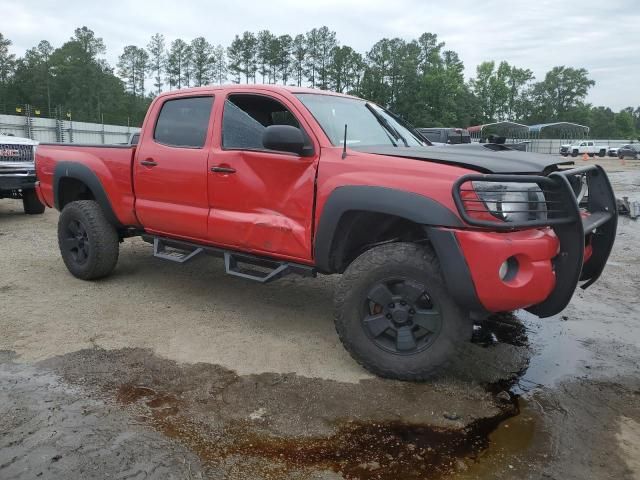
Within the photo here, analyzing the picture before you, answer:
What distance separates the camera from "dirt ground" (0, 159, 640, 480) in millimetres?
2605

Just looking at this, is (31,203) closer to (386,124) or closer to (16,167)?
(16,167)

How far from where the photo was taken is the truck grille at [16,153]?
29.1 feet

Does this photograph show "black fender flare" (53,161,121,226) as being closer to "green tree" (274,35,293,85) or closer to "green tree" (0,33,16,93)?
"green tree" (0,33,16,93)

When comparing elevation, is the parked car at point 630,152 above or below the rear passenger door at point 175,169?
above

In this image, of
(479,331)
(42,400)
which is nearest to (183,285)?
(42,400)

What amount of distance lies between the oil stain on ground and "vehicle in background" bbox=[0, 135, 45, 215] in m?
6.14

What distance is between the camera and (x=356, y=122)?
427 cm

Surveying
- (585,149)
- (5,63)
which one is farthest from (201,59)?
(585,149)

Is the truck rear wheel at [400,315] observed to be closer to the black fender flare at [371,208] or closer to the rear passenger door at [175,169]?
the black fender flare at [371,208]

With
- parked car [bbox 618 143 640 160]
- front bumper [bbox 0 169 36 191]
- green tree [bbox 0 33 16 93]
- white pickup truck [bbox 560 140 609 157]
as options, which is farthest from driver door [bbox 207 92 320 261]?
green tree [bbox 0 33 16 93]

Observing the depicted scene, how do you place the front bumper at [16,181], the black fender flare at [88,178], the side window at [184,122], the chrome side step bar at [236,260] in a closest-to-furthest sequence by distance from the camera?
the chrome side step bar at [236,260], the side window at [184,122], the black fender flare at [88,178], the front bumper at [16,181]

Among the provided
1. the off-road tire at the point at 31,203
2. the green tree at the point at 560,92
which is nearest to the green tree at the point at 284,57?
the green tree at the point at 560,92

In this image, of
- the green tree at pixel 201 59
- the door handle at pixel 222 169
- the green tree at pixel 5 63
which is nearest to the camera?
the door handle at pixel 222 169

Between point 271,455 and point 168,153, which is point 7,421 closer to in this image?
point 271,455
